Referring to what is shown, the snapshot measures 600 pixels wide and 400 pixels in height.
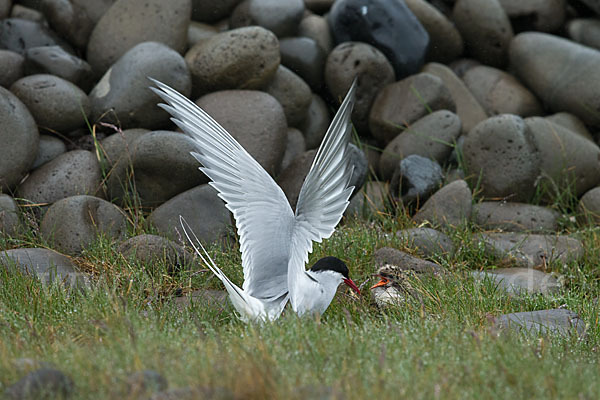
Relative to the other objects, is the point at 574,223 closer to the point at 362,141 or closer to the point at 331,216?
the point at 362,141

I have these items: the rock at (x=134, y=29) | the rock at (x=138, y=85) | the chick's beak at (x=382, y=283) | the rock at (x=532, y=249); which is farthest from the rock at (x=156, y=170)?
the rock at (x=532, y=249)

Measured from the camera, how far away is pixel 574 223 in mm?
6031

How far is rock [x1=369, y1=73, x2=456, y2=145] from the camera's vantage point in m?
6.64

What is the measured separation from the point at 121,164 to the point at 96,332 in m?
2.65

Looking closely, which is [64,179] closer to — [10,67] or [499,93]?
[10,67]

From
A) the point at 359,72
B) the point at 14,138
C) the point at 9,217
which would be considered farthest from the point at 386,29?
the point at 9,217

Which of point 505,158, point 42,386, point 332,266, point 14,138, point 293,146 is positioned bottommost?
point 293,146

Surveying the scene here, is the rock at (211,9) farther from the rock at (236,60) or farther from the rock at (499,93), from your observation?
the rock at (499,93)

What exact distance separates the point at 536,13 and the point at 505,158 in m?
2.43

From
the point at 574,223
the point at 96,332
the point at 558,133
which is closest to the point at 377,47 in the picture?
the point at 558,133

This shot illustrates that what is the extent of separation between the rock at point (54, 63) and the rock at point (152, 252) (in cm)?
189

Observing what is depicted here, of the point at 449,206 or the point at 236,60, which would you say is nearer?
the point at 449,206

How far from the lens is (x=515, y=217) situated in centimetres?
588

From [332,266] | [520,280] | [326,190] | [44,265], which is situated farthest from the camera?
[520,280]
